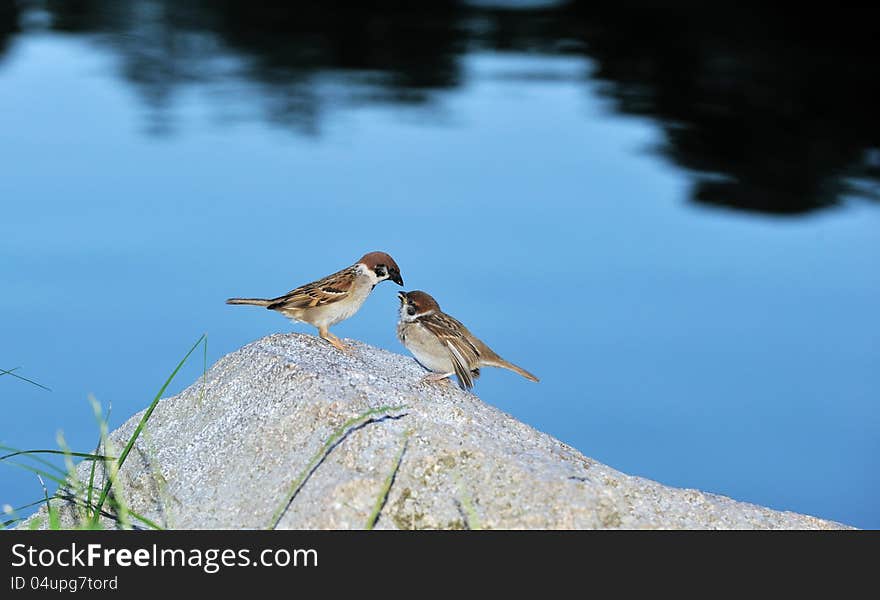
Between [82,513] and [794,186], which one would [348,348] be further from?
[794,186]

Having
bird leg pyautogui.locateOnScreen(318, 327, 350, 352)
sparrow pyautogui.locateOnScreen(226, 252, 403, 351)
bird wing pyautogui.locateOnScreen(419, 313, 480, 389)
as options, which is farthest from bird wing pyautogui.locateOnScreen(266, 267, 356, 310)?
bird wing pyautogui.locateOnScreen(419, 313, 480, 389)

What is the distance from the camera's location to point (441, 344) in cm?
415

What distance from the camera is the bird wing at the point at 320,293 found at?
442 centimetres

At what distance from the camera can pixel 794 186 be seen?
10.2 meters

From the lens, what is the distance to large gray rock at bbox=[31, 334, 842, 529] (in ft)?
10.8

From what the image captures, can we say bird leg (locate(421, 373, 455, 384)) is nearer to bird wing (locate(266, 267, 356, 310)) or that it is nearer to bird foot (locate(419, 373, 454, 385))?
bird foot (locate(419, 373, 454, 385))

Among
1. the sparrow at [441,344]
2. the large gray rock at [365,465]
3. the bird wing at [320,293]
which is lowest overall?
the large gray rock at [365,465]

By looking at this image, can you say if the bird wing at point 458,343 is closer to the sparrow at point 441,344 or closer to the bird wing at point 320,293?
the sparrow at point 441,344

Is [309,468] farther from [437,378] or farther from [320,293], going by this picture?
[320,293]

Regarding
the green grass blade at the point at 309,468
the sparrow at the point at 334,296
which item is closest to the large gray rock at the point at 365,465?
the green grass blade at the point at 309,468

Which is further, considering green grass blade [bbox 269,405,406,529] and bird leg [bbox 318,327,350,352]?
bird leg [bbox 318,327,350,352]

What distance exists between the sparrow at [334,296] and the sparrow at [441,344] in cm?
19

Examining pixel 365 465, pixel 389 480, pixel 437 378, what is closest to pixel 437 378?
pixel 437 378
